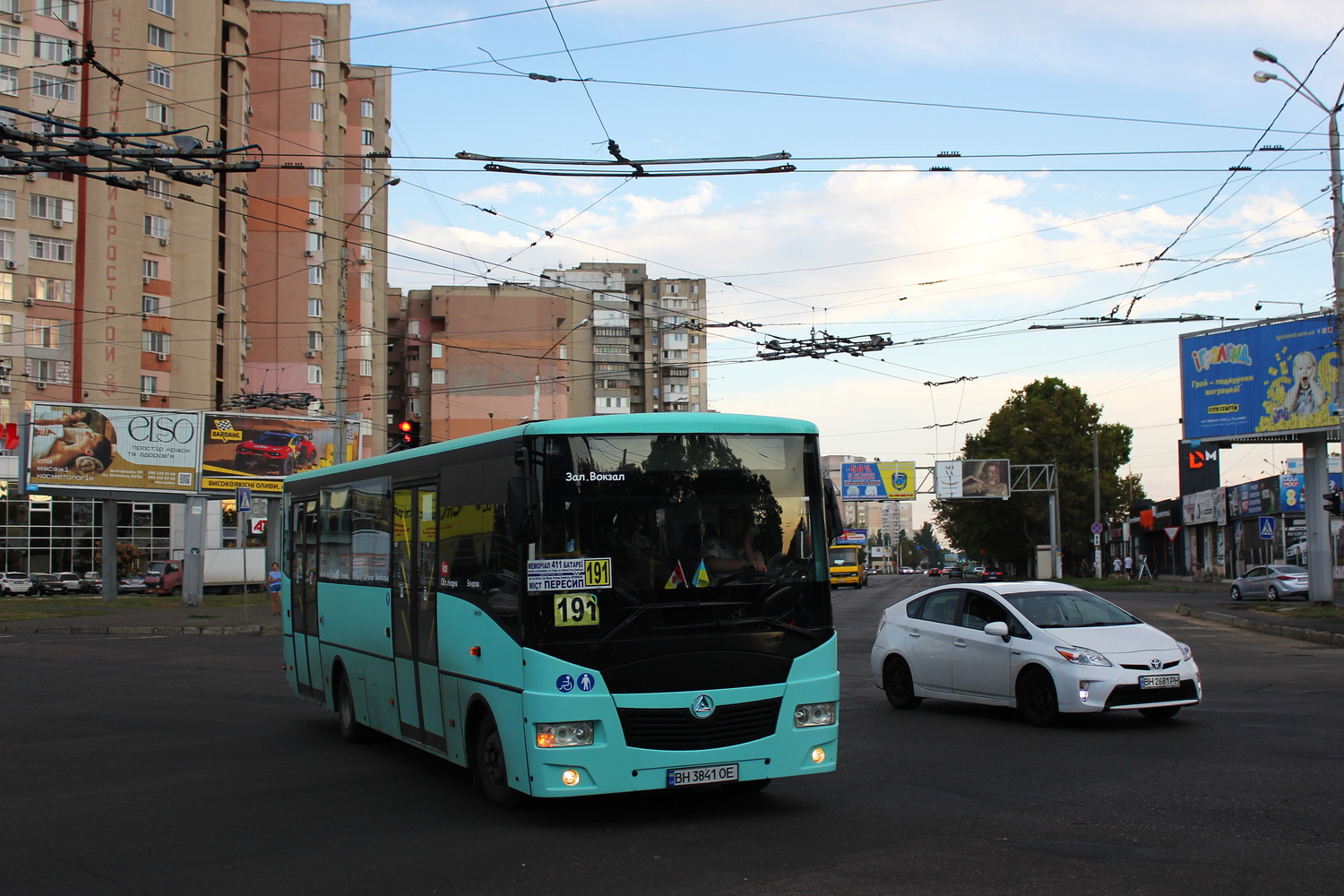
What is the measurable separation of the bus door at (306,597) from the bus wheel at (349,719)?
75 centimetres

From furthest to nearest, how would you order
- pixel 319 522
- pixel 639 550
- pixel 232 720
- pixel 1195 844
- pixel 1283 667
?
pixel 1283 667
pixel 232 720
pixel 319 522
pixel 639 550
pixel 1195 844

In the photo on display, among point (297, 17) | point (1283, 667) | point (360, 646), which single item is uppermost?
point (297, 17)

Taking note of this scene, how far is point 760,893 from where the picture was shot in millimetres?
6332

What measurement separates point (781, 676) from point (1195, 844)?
2.70 meters

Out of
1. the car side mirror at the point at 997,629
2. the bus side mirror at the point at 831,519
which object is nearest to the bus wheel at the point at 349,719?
the bus side mirror at the point at 831,519

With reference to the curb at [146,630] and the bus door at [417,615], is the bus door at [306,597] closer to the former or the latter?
the bus door at [417,615]

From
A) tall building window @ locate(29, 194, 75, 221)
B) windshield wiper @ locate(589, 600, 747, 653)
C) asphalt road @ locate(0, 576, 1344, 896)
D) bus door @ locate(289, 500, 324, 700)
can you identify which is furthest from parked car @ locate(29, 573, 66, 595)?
windshield wiper @ locate(589, 600, 747, 653)

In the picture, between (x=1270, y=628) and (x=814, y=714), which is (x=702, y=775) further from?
(x=1270, y=628)

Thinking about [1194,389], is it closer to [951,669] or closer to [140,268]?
[951,669]

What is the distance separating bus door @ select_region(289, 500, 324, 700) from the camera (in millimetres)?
13602

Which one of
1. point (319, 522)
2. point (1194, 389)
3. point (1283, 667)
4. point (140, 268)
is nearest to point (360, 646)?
point (319, 522)

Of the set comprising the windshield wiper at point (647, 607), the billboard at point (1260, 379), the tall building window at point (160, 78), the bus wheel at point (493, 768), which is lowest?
the bus wheel at point (493, 768)

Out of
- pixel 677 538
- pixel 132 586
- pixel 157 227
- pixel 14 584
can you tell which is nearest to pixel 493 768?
pixel 677 538

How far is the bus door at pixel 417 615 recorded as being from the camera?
9.95 m
